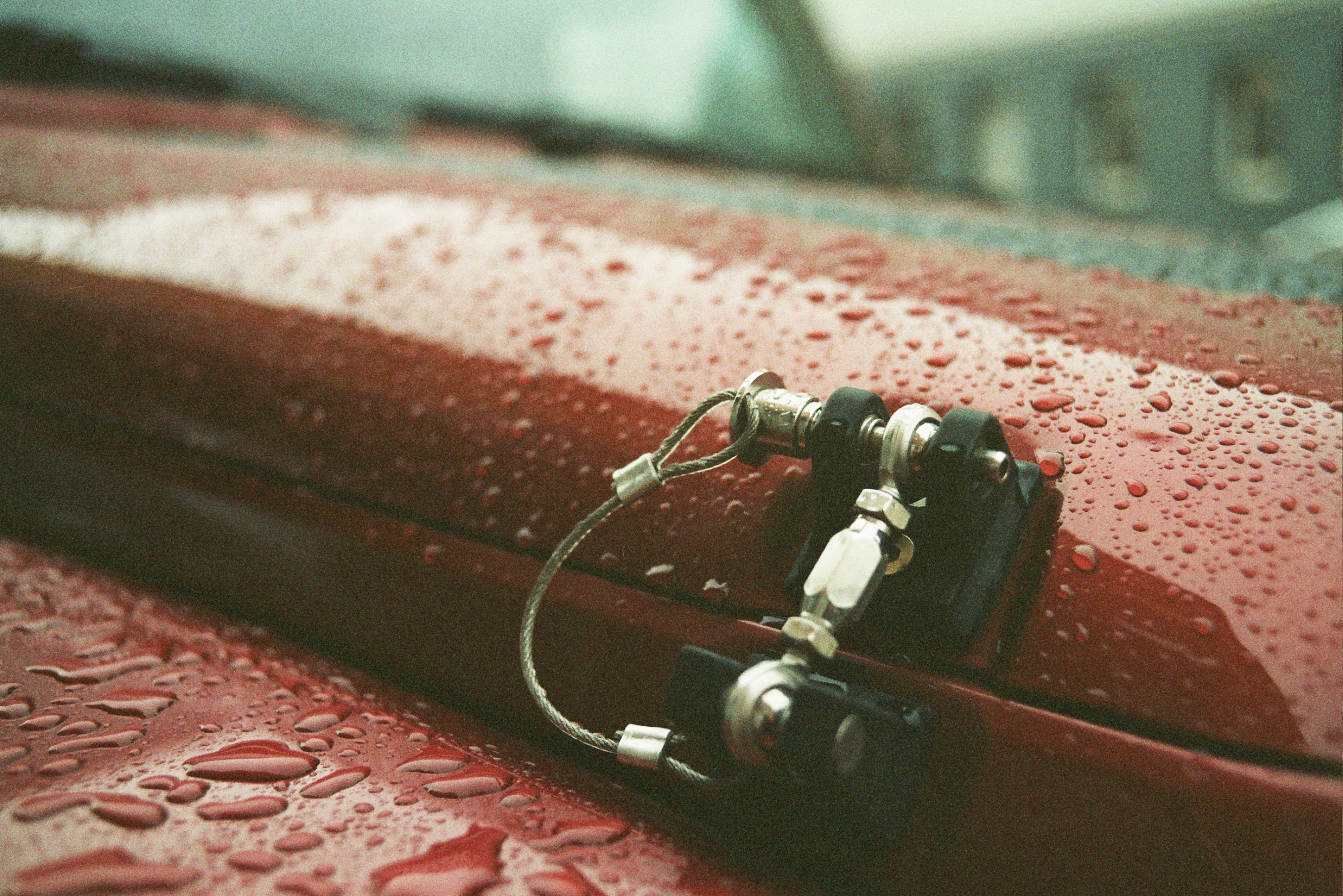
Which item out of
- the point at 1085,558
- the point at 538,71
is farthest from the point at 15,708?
the point at 538,71

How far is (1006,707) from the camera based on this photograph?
596 millimetres

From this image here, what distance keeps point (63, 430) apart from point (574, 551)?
746 millimetres

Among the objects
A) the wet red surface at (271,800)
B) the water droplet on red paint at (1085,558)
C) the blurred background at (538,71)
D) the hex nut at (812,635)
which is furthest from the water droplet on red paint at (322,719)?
the blurred background at (538,71)

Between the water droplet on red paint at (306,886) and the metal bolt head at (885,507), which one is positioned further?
the metal bolt head at (885,507)

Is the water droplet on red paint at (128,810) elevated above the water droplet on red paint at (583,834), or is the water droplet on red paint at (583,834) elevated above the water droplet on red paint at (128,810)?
the water droplet on red paint at (128,810)

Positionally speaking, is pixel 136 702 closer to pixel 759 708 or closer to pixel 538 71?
pixel 759 708

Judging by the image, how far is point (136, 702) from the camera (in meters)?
0.73

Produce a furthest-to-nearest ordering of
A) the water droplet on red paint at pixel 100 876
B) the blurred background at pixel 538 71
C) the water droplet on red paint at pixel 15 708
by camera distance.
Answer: the blurred background at pixel 538 71, the water droplet on red paint at pixel 15 708, the water droplet on red paint at pixel 100 876

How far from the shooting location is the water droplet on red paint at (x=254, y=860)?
1.73 ft

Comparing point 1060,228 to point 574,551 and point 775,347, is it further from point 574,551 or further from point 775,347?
point 574,551

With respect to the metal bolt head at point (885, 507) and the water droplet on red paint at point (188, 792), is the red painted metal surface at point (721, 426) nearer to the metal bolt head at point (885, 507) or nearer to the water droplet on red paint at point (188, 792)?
the metal bolt head at point (885, 507)

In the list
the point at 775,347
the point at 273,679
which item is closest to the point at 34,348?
the point at 273,679

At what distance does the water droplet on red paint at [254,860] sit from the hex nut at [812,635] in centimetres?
37

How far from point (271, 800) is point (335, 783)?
48mm
